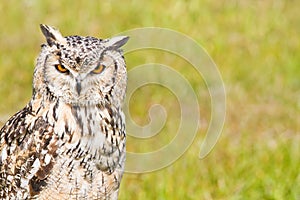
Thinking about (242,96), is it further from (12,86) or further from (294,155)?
(12,86)

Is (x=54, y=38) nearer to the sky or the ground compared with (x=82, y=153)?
nearer to the sky

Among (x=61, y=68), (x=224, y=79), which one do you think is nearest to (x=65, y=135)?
(x=61, y=68)

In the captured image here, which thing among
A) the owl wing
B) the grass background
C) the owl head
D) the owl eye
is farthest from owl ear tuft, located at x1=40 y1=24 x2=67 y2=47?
the grass background

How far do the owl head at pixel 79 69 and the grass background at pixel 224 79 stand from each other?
1263 millimetres

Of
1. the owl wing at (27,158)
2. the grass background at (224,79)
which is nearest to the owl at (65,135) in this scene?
the owl wing at (27,158)

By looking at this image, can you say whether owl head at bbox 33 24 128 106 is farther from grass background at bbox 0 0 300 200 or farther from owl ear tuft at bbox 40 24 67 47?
grass background at bbox 0 0 300 200

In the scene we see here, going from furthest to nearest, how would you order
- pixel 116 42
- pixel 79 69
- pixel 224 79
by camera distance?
pixel 224 79 < pixel 116 42 < pixel 79 69

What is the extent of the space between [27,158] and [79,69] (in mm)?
524

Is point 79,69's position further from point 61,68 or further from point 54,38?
point 54,38

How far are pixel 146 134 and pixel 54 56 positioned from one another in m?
2.43

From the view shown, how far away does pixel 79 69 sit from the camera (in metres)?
4.17

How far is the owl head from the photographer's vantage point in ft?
13.6

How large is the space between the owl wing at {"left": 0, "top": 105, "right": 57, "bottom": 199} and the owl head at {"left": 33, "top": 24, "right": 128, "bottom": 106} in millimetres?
176

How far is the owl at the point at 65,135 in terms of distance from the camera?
168 inches
